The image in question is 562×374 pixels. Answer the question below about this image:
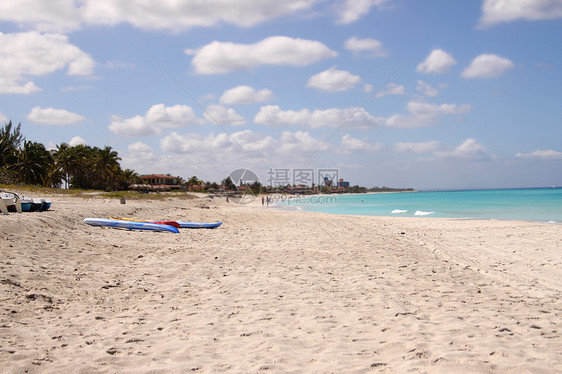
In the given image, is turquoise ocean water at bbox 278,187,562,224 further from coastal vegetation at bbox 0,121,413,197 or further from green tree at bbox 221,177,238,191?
green tree at bbox 221,177,238,191

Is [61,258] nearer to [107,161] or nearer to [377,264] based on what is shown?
[377,264]

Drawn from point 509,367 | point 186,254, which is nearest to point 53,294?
point 186,254

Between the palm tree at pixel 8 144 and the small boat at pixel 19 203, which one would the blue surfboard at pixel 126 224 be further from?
the palm tree at pixel 8 144

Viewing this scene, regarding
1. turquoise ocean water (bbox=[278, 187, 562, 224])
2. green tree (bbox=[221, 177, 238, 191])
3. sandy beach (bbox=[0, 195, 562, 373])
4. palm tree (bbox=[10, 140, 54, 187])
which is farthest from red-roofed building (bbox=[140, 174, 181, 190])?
sandy beach (bbox=[0, 195, 562, 373])

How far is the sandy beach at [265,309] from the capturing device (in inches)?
149

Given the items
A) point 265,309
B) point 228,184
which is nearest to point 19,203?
point 265,309

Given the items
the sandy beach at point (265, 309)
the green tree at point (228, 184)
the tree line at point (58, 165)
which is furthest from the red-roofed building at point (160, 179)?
the sandy beach at point (265, 309)

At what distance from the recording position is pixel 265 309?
5422 millimetres

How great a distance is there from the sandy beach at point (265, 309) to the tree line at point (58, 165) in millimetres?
30740

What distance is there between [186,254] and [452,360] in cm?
700

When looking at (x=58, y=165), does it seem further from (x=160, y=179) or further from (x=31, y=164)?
(x=160, y=179)

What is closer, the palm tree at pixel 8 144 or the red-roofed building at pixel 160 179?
the palm tree at pixel 8 144

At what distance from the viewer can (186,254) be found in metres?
9.51

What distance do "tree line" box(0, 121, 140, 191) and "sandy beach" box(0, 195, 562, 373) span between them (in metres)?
30.7
